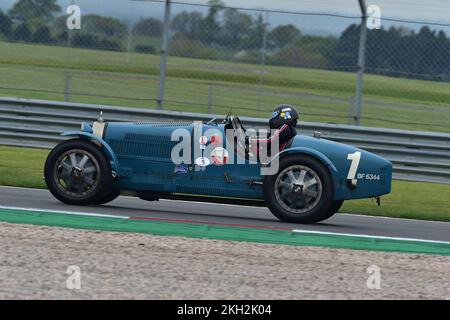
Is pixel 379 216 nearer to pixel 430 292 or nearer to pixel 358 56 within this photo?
pixel 358 56

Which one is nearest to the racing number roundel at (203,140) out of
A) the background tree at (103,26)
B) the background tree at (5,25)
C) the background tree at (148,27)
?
the background tree at (148,27)

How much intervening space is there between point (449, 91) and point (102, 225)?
22.9 feet

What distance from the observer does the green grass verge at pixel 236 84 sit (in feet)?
53.2

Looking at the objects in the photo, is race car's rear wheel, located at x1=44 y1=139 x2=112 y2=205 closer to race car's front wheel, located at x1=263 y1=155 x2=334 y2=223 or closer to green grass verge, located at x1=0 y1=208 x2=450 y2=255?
A: green grass verge, located at x1=0 y1=208 x2=450 y2=255

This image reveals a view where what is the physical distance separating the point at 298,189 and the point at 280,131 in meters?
0.69

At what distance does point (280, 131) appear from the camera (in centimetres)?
1110

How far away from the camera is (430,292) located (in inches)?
309

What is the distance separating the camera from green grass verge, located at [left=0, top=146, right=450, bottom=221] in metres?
12.9

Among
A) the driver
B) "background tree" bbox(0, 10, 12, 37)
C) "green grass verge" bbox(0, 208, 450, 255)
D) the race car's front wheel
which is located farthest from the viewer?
"background tree" bbox(0, 10, 12, 37)

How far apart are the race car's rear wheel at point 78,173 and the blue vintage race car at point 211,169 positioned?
0.01 meters

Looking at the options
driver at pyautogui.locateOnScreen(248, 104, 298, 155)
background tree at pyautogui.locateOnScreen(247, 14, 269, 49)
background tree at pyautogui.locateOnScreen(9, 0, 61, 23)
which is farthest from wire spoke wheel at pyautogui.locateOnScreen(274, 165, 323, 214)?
background tree at pyautogui.locateOnScreen(9, 0, 61, 23)

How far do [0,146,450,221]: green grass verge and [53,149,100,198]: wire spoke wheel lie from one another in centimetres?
191
